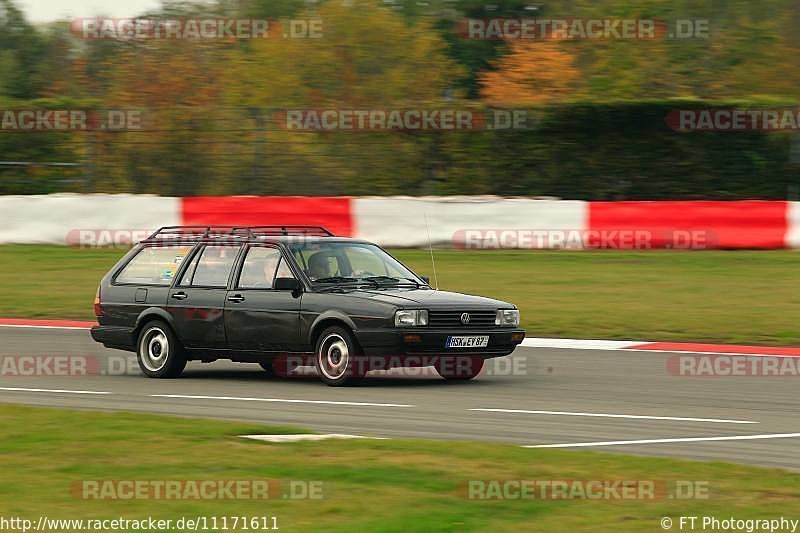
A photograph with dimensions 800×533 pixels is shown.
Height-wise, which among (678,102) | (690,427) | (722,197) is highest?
(678,102)

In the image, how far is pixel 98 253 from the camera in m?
28.2

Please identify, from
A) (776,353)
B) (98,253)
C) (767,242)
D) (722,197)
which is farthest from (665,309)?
(98,253)

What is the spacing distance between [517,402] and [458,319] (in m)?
1.45

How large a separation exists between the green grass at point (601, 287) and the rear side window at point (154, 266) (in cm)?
530

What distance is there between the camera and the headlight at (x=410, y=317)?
12992 mm

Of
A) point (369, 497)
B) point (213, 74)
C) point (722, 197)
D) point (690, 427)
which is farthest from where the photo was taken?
point (213, 74)

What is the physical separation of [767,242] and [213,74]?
23.4 metres

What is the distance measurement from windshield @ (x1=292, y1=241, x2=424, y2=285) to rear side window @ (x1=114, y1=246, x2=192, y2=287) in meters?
1.37

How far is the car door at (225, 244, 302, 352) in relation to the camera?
44.8 feet

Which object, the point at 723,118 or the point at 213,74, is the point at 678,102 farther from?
the point at 213,74

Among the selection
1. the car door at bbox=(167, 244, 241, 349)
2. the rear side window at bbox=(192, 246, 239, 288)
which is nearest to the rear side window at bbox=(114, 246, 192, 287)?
the car door at bbox=(167, 244, 241, 349)

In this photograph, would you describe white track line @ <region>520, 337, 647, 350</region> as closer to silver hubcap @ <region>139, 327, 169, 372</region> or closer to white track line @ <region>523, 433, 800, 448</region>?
silver hubcap @ <region>139, 327, 169, 372</region>

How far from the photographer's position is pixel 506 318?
536 inches

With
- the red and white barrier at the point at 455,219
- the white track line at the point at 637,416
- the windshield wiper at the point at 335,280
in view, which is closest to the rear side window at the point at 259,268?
the windshield wiper at the point at 335,280
